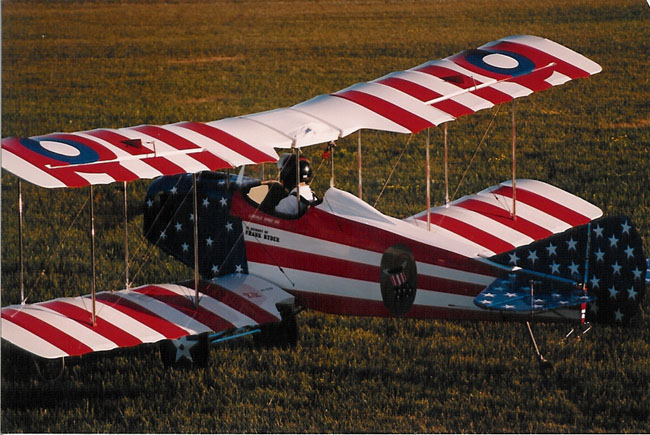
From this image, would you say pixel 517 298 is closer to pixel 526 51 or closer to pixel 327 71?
pixel 526 51

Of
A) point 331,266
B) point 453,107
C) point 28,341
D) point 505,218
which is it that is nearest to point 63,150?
point 28,341

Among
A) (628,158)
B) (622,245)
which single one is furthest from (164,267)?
(628,158)

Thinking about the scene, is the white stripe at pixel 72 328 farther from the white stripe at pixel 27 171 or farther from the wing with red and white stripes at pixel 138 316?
the white stripe at pixel 27 171

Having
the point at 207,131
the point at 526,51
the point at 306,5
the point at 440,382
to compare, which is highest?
the point at 306,5

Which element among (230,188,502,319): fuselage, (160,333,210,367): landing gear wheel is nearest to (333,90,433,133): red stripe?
(230,188,502,319): fuselage

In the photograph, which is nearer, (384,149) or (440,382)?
(440,382)
